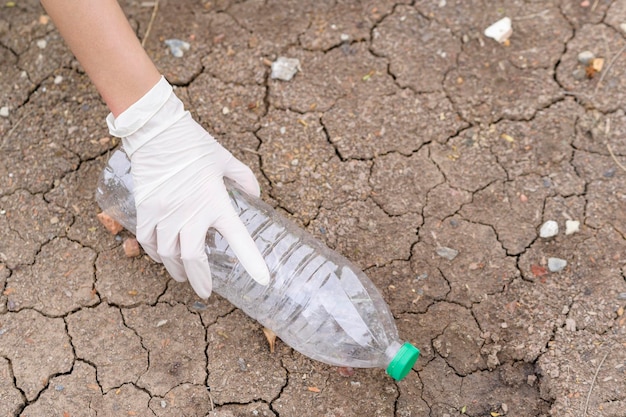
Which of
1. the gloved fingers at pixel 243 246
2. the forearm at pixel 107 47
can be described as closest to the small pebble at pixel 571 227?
the gloved fingers at pixel 243 246

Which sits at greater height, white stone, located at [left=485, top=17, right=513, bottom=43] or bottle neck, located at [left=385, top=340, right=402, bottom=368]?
white stone, located at [left=485, top=17, right=513, bottom=43]

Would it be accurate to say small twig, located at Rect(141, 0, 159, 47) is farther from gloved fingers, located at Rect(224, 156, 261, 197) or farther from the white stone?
the white stone

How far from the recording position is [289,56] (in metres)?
3.20

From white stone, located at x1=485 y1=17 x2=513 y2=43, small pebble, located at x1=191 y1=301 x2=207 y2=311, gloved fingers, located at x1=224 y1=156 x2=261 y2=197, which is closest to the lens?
gloved fingers, located at x1=224 y1=156 x2=261 y2=197

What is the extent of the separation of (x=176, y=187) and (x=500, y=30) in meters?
1.82

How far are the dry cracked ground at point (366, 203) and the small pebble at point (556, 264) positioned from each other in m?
0.03

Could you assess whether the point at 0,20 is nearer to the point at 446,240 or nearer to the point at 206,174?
the point at 206,174

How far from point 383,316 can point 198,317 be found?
78 cm

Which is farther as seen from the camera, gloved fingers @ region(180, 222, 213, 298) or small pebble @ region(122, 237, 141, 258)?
small pebble @ region(122, 237, 141, 258)

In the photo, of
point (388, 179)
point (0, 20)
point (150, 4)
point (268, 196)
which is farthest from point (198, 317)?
point (0, 20)

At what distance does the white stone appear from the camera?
320cm

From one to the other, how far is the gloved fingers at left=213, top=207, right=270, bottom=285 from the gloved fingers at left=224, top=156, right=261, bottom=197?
0.68ft

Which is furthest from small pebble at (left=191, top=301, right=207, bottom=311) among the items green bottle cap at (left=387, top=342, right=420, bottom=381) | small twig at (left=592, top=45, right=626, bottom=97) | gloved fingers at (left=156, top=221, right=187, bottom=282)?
small twig at (left=592, top=45, right=626, bottom=97)

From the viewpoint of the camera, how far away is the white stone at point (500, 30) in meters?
3.20
